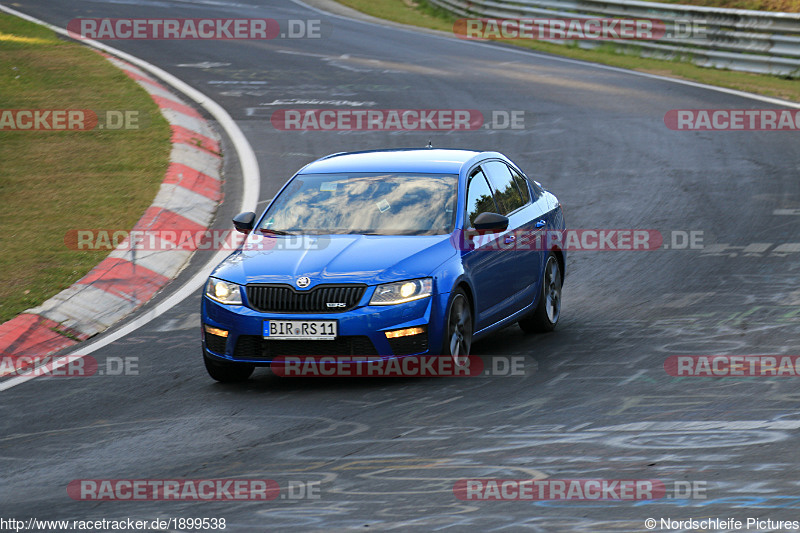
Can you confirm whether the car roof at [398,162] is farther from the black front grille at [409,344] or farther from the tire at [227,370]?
the tire at [227,370]

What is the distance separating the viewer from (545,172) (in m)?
16.7

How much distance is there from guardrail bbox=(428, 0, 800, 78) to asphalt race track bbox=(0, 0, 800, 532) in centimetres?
717

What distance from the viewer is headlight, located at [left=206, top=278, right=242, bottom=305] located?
8.88 meters

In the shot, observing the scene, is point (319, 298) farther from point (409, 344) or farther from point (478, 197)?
point (478, 197)

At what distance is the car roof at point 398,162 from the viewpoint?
1012 centimetres

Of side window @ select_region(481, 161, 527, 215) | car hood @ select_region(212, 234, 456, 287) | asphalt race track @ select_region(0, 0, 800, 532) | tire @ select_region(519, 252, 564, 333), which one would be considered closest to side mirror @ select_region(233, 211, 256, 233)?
car hood @ select_region(212, 234, 456, 287)

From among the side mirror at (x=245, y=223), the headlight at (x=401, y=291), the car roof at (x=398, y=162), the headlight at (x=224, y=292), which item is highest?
the car roof at (x=398, y=162)

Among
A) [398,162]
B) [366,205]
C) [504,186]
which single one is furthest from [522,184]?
[366,205]

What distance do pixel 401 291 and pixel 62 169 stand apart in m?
8.56

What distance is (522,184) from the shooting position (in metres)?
11.0

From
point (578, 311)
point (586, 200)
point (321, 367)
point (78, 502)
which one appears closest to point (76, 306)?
point (321, 367)

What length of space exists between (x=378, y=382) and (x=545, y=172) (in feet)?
27.3

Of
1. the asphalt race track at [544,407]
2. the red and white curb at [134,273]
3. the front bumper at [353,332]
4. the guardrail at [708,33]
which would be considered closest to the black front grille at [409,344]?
the front bumper at [353,332]

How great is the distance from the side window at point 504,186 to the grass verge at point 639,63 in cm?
1241
